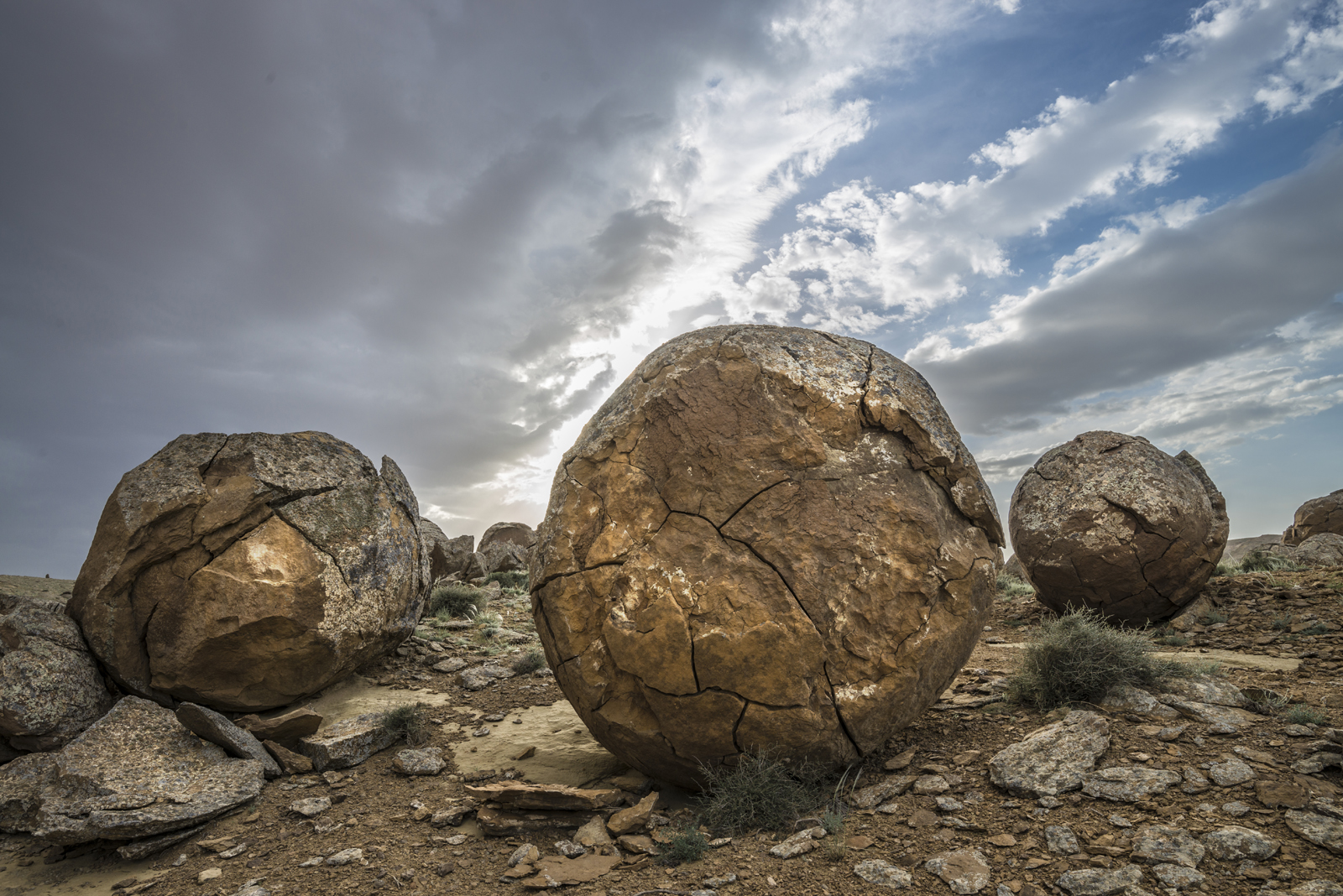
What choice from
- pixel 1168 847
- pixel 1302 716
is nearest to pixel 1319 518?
pixel 1302 716

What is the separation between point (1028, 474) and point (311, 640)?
886 centimetres

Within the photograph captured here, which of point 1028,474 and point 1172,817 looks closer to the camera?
point 1172,817

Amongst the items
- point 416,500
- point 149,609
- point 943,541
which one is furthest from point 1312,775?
point 149,609

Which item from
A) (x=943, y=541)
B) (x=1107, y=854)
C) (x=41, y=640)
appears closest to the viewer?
(x=1107, y=854)

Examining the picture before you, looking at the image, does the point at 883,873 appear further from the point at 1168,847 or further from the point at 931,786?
the point at 1168,847

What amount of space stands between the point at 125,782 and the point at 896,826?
16.0 ft

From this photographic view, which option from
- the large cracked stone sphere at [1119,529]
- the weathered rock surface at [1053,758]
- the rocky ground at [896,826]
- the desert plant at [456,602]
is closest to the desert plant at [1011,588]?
the large cracked stone sphere at [1119,529]

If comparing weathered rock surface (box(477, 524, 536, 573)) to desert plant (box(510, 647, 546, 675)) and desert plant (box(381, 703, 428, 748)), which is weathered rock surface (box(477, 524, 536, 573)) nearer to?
desert plant (box(510, 647, 546, 675))

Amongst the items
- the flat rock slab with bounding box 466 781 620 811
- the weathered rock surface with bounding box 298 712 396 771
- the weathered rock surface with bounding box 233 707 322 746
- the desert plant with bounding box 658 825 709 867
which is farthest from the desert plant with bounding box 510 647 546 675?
the desert plant with bounding box 658 825 709 867

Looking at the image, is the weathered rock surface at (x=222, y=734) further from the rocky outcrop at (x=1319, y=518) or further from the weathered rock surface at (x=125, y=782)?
the rocky outcrop at (x=1319, y=518)

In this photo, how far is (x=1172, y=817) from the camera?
339 centimetres

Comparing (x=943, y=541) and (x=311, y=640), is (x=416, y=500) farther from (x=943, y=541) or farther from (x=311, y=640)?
(x=943, y=541)

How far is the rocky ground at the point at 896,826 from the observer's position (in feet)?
10.4

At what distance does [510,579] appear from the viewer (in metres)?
13.7
